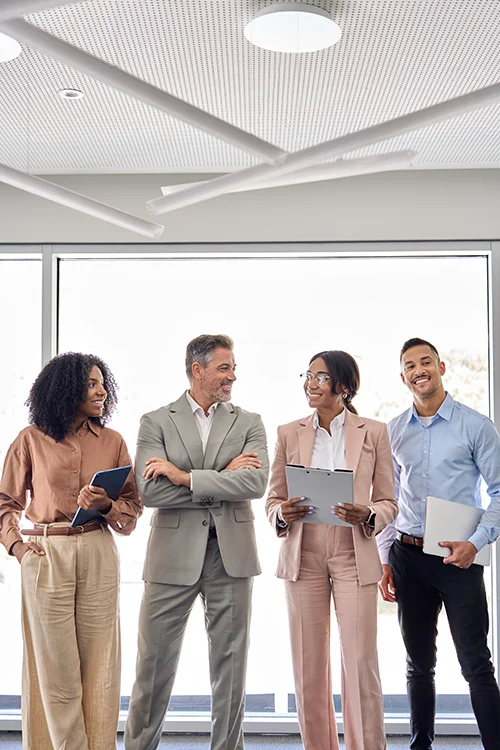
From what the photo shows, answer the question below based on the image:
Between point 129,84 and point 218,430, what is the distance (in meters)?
1.58

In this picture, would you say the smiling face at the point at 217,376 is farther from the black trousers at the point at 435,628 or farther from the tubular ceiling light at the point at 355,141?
Answer: the black trousers at the point at 435,628

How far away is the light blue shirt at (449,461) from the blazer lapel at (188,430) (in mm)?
956

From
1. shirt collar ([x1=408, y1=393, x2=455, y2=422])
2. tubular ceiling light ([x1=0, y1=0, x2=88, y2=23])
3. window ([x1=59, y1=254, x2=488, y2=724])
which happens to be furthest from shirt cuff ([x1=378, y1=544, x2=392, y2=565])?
tubular ceiling light ([x1=0, y1=0, x2=88, y2=23])

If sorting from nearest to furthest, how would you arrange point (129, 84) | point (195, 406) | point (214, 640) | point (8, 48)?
1. point (129, 84)
2. point (8, 48)
3. point (214, 640)
4. point (195, 406)

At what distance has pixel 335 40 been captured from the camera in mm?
2883

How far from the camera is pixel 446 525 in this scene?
3414mm

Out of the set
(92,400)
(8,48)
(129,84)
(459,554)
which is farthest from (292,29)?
(459,554)

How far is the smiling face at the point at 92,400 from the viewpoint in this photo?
3443 mm

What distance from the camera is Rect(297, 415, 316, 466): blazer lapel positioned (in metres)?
3.51

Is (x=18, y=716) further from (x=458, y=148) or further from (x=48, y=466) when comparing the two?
(x=458, y=148)

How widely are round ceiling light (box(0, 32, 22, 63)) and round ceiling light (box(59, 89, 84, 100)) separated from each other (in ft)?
1.25

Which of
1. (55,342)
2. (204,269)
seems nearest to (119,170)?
(204,269)

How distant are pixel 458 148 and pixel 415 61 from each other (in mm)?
1085

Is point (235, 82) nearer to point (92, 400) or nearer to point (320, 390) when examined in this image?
point (320, 390)
